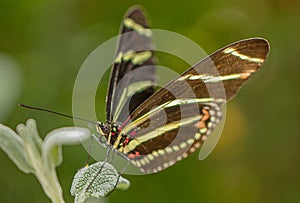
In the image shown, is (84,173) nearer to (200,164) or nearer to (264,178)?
(200,164)

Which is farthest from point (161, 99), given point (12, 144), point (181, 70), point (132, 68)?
point (181, 70)

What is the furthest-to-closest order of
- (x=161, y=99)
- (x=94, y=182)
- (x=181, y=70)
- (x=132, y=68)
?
(x=181, y=70) → (x=132, y=68) → (x=161, y=99) → (x=94, y=182)

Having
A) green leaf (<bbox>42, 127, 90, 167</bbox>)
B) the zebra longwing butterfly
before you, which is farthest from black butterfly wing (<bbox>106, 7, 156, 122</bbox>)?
green leaf (<bbox>42, 127, 90, 167</bbox>)

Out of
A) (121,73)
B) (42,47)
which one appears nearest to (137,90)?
(121,73)

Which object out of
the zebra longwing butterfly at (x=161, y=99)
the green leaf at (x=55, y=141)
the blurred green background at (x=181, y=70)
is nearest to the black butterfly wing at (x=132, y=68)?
the zebra longwing butterfly at (x=161, y=99)

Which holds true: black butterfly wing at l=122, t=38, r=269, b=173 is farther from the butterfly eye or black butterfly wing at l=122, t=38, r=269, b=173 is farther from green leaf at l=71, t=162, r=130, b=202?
green leaf at l=71, t=162, r=130, b=202

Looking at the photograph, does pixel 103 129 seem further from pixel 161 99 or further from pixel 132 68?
pixel 132 68

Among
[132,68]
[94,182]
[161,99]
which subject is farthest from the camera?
[132,68]
